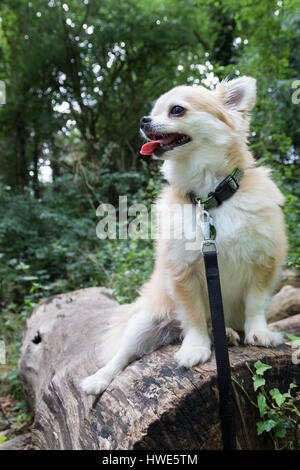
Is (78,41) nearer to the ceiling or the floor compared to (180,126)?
nearer to the ceiling

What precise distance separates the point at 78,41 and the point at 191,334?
7.69 meters

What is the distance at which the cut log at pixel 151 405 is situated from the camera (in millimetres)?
1239

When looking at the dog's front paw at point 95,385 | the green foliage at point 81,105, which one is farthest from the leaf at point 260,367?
the green foliage at point 81,105

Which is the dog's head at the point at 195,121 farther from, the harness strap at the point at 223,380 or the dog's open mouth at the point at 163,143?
the harness strap at the point at 223,380

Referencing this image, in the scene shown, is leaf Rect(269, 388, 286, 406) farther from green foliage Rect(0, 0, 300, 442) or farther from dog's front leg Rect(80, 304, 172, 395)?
green foliage Rect(0, 0, 300, 442)

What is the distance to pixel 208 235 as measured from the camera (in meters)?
1.54

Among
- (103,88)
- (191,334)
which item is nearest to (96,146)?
(103,88)

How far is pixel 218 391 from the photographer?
1.31 metres

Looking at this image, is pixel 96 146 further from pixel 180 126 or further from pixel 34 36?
pixel 180 126

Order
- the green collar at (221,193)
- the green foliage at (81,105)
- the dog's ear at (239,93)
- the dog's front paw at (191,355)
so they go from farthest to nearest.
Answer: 1. the green foliage at (81,105)
2. the dog's ear at (239,93)
3. the green collar at (221,193)
4. the dog's front paw at (191,355)

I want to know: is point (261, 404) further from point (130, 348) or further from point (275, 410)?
point (130, 348)

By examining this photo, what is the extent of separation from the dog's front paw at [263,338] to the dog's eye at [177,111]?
1.16 metres

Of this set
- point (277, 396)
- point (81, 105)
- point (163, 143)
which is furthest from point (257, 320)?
point (81, 105)

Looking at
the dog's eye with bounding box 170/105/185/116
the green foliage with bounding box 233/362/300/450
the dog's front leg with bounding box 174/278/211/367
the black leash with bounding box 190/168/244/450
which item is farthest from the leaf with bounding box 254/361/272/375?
the dog's eye with bounding box 170/105/185/116
